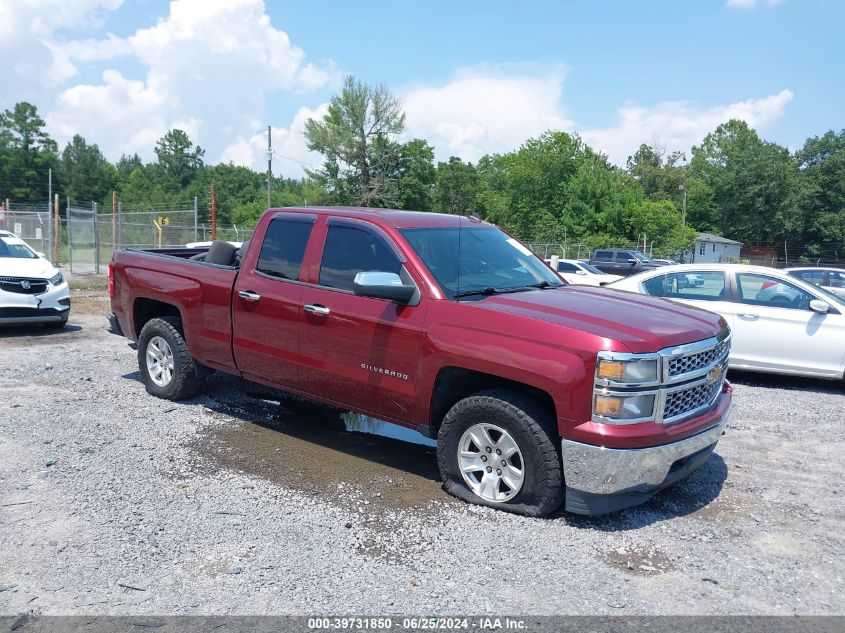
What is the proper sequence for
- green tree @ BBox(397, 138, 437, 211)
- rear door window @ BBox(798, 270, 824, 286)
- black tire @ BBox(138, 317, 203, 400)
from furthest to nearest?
green tree @ BBox(397, 138, 437, 211), rear door window @ BBox(798, 270, 824, 286), black tire @ BBox(138, 317, 203, 400)

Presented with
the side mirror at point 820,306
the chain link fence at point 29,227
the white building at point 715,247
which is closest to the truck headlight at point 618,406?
the side mirror at point 820,306

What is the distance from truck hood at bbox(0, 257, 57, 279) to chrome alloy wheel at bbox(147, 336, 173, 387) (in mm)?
5083

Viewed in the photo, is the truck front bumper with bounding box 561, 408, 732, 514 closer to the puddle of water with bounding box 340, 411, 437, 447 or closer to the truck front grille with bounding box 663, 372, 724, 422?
the truck front grille with bounding box 663, 372, 724, 422

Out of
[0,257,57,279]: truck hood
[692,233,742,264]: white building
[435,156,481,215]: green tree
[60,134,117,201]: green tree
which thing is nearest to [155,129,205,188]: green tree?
[60,134,117,201]: green tree

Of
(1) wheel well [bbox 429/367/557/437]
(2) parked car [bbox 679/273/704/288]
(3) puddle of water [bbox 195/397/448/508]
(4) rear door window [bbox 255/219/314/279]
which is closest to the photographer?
(1) wheel well [bbox 429/367/557/437]

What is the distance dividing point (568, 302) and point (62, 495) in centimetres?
365

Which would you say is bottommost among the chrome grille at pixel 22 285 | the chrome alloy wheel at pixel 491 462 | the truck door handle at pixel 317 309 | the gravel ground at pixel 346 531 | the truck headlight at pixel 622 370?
the gravel ground at pixel 346 531

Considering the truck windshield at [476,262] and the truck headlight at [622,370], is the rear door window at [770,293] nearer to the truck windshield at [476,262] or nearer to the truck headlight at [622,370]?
the truck windshield at [476,262]

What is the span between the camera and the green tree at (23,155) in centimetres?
7450

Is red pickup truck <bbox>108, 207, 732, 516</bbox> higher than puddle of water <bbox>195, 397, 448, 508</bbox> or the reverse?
higher

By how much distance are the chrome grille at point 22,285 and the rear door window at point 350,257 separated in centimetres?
742

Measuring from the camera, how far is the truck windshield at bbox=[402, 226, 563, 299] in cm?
499

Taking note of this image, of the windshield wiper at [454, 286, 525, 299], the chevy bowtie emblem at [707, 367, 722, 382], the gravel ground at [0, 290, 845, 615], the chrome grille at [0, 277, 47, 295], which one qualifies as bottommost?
the gravel ground at [0, 290, 845, 615]

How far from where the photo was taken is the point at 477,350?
14.4 ft
